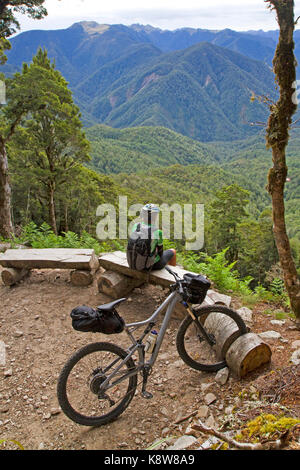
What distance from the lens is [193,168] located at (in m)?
126

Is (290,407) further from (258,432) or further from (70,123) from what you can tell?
(70,123)

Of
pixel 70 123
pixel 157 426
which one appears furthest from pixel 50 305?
pixel 70 123

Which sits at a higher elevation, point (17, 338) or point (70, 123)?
point (70, 123)

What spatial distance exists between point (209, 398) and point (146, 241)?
7.79ft

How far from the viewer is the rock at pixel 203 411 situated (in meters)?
3.38

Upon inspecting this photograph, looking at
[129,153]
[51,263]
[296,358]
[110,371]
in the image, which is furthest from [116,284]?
[129,153]

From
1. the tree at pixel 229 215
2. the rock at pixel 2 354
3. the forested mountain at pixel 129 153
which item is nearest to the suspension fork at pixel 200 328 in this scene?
the rock at pixel 2 354

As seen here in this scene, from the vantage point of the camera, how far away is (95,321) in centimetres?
319

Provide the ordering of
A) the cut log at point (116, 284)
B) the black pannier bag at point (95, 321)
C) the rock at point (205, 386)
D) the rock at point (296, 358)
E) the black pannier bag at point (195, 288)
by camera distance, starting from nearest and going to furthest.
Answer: the black pannier bag at point (95, 321) → the black pannier bag at point (195, 288) → the rock at point (205, 386) → the rock at point (296, 358) → the cut log at point (116, 284)

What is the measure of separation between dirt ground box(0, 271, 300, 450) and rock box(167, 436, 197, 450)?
0.18 m

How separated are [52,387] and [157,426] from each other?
4.85 ft

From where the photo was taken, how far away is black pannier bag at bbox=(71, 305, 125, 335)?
3.18 m

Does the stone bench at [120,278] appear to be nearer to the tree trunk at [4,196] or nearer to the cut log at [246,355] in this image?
the cut log at [246,355]

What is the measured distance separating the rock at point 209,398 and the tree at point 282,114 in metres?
2.17
